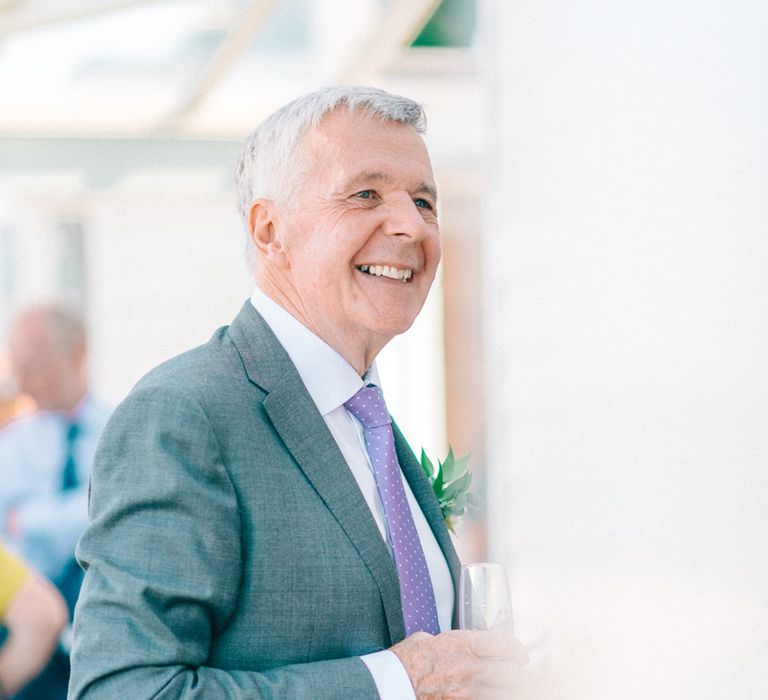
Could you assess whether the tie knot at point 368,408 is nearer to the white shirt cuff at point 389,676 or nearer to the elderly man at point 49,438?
the white shirt cuff at point 389,676

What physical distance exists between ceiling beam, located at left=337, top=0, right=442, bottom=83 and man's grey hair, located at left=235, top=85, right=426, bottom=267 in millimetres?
4180

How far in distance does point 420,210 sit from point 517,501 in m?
0.98

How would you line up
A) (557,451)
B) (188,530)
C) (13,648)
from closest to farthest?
1. (557,451)
2. (188,530)
3. (13,648)

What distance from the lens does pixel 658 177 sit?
32.4 inches

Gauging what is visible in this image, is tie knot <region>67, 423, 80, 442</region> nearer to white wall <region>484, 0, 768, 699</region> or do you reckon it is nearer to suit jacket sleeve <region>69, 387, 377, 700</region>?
suit jacket sleeve <region>69, 387, 377, 700</region>

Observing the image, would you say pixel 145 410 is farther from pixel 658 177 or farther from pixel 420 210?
pixel 658 177

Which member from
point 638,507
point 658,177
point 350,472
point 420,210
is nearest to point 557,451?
point 638,507

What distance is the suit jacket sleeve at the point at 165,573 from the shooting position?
1422 mm

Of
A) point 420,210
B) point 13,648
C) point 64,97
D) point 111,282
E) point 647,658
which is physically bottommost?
point 13,648

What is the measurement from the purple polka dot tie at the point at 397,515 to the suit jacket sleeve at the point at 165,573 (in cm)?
20

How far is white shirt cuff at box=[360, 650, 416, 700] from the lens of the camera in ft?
5.03

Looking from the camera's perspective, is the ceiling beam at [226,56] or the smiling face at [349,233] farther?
the ceiling beam at [226,56]

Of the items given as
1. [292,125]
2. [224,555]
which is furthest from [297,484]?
[292,125]

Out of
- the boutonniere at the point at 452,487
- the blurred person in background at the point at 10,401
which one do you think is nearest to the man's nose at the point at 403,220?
the boutonniere at the point at 452,487
